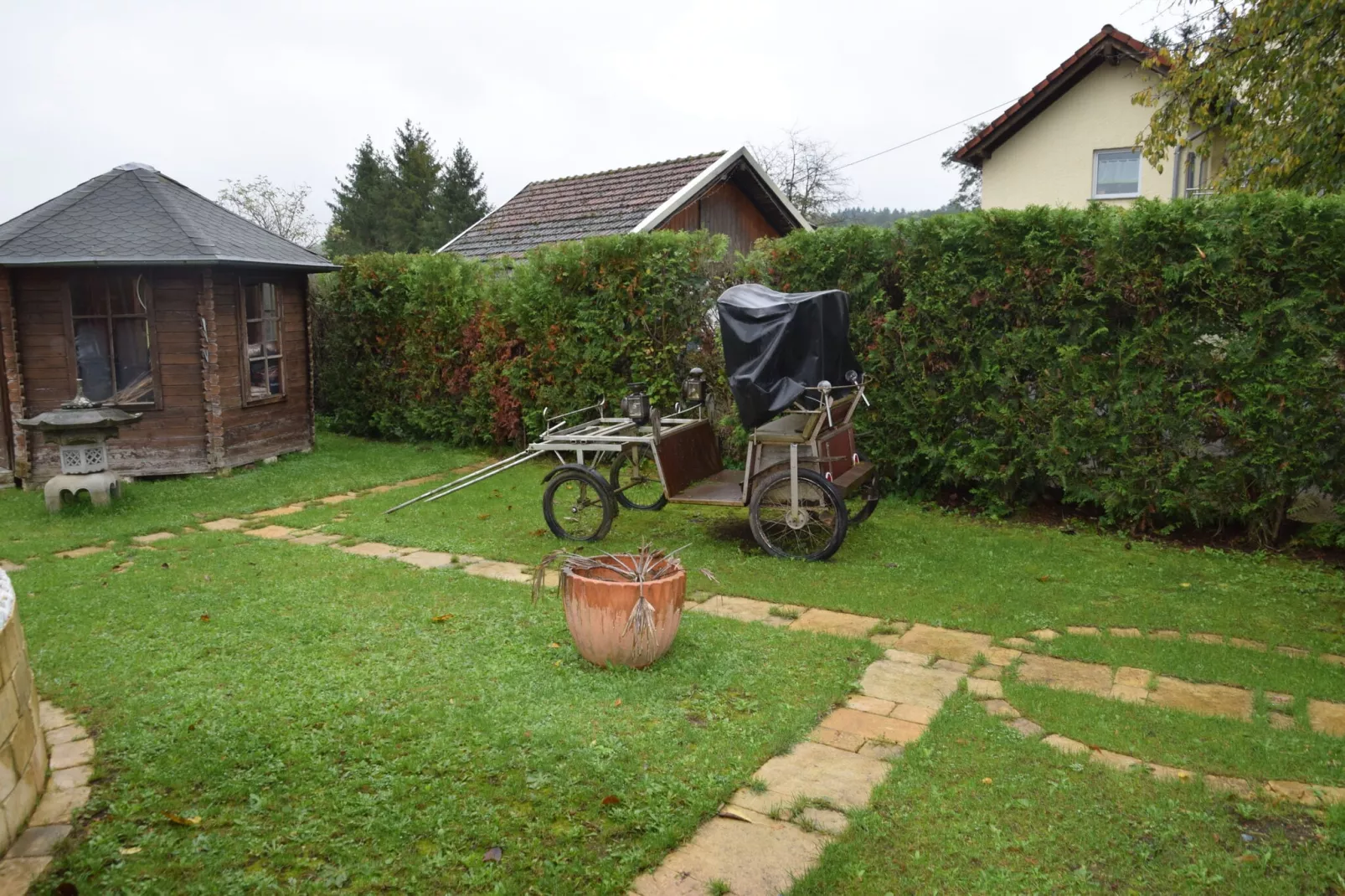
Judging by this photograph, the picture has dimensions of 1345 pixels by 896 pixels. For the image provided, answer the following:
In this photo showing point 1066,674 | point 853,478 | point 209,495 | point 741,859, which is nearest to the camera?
point 741,859

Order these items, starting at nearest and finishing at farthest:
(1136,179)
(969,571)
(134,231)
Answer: (969,571) → (134,231) → (1136,179)

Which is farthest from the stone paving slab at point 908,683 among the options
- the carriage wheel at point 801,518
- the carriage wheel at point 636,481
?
the carriage wheel at point 636,481

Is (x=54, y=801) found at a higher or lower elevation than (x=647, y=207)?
lower

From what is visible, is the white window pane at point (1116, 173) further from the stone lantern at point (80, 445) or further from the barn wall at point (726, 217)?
the stone lantern at point (80, 445)

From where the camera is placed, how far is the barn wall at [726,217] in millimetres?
15602

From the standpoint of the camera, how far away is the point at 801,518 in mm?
6664

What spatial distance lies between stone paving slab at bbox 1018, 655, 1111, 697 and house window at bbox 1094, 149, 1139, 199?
15.0 metres

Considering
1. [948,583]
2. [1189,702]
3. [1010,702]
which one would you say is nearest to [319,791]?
[1010,702]

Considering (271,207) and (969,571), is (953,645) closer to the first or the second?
(969,571)

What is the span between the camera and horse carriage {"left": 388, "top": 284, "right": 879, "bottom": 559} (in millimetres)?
6641

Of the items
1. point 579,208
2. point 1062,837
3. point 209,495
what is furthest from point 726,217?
point 1062,837

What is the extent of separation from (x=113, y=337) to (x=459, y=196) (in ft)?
125

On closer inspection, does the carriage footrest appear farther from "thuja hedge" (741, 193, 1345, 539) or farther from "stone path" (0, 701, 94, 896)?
"stone path" (0, 701, 94, 896)

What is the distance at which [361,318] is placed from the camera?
13.2 meters
